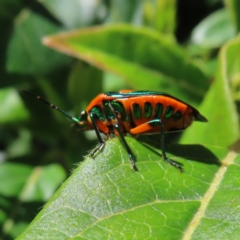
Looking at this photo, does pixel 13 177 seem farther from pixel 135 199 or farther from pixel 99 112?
pixel 135 199

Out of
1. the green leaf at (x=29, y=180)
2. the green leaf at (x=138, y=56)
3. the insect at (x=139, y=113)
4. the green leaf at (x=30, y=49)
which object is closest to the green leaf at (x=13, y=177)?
the green leaf at (x=29, y=180)

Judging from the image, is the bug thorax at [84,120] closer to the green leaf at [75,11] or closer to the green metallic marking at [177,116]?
the green metallic marking at [177,116]

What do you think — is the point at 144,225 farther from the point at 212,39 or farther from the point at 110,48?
the point at 212,39

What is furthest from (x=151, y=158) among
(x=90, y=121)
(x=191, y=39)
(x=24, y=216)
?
(x=191, y=39)

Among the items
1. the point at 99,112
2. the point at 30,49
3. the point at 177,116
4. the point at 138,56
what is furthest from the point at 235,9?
the point at 30,49

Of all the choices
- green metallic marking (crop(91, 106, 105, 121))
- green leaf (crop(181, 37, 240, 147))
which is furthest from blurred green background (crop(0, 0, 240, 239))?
green metallic marking (crop(91, 106, 105, 121))

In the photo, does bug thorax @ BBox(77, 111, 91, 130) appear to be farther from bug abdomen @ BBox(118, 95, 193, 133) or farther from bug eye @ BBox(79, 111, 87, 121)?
bug abdomen @ BBox(118, 95, 193, 133)

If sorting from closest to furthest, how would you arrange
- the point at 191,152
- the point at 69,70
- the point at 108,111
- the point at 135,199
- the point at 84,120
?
the point at 135,199
the point at 191,152
the point at 108,111
the point at 84,120
the point at 69,70
